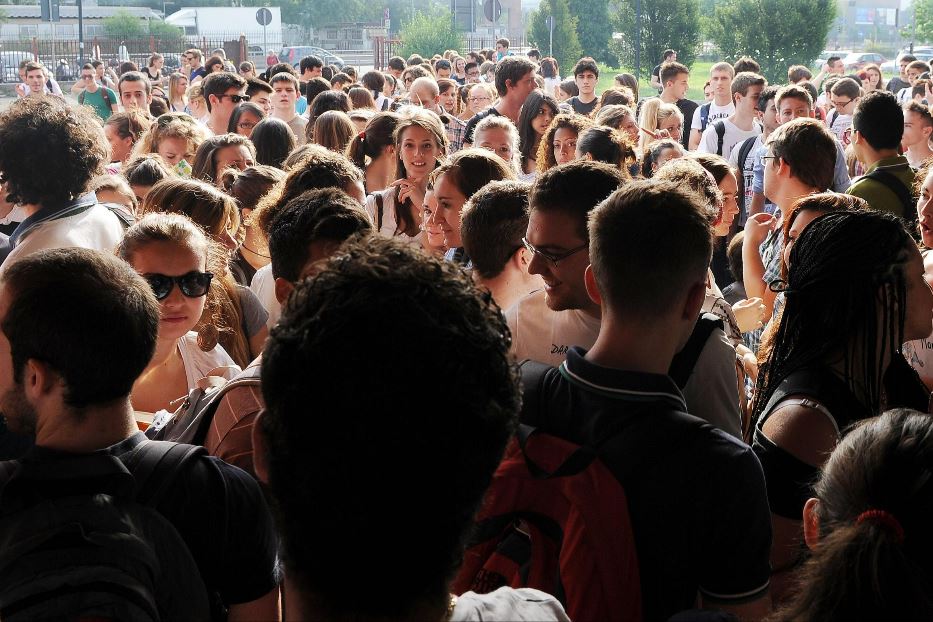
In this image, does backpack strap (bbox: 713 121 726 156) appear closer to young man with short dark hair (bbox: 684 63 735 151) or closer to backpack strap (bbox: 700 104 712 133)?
young man with short dark hair (bbox: 684 63 735 151)

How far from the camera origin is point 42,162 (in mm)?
4043

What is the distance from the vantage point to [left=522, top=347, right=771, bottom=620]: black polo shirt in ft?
6.35

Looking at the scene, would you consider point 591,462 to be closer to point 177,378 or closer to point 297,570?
point 297,570

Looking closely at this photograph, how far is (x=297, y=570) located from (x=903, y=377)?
225cm

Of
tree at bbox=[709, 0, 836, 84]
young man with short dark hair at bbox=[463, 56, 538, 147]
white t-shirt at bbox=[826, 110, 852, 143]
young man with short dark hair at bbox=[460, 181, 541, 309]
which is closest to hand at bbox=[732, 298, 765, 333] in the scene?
young man with short dark hair at bbox=[460, 181, 541, 309]

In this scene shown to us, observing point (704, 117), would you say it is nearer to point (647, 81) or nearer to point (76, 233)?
point (76, 233)

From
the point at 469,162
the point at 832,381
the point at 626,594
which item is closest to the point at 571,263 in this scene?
the point at 832,381

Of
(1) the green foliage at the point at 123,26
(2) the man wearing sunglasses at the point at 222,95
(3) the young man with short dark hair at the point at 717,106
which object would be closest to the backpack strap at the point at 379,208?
(2) the man wearing sunglasses at the point at 222,95

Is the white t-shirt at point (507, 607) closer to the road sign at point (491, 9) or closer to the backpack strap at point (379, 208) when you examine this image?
the backpack strap at point (379, 208)

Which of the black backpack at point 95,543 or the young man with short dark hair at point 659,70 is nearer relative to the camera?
the black backpack at point 95,543

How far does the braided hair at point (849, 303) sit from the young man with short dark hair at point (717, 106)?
8.85 metres

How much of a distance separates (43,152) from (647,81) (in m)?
33.1

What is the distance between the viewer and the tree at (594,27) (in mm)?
39594

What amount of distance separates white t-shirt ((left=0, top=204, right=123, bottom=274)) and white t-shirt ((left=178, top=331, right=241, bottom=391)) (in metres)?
0.77
